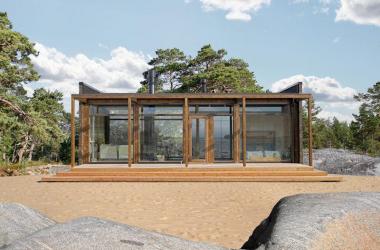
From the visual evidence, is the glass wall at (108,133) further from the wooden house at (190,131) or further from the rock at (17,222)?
the rock at (17,222)

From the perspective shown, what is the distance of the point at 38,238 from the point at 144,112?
46.6 ft

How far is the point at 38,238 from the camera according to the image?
206 centimetres

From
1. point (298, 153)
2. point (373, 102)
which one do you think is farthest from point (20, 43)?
point (373, 102)

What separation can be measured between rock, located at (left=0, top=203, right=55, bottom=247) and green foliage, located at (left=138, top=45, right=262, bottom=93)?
29223mm

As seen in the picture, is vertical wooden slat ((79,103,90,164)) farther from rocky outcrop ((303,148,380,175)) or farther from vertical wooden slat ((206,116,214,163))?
rocky outcrop ((303,148,380,175))

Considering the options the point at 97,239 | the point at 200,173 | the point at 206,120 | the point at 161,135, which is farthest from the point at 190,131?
the point at 97,239

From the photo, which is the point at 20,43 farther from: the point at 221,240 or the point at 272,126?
the point at 221,240

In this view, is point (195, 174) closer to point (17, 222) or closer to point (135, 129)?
point (135, 129)

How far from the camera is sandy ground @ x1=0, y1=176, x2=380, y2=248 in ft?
21.4

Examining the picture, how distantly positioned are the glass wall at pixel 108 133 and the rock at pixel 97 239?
550 inches

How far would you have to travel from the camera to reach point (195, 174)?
14.0m

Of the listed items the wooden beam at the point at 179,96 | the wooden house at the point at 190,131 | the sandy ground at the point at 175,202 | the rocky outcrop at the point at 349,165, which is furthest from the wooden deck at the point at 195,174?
the rocky outcrop at the point at 349,165

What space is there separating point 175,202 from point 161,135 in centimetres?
717

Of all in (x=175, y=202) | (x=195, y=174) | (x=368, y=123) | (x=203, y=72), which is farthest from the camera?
(x=368, y=123)
